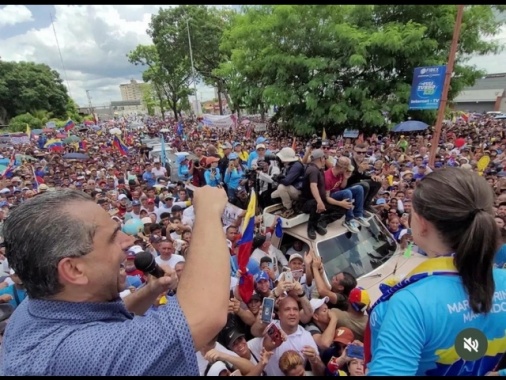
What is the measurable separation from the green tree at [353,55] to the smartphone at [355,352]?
606 inches

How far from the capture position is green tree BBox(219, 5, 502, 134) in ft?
53.0

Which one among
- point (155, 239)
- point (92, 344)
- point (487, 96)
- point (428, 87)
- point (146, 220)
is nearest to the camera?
point (92, 344)

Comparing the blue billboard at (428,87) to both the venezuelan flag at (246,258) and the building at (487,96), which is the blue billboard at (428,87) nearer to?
the venezuelan flag at (246,258)

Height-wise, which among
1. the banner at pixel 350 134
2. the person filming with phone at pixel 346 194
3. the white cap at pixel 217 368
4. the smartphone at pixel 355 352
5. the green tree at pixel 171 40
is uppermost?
the green tree at pixel 171 40

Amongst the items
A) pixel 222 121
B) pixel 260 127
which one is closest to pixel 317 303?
pixel 222 121

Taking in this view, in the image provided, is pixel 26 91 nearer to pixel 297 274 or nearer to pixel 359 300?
pixel 297 274

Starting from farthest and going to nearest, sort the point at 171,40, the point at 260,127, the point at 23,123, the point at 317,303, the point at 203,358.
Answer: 1. the point at 23,123
2. the point at 171,40
3. the point at 260,127
4. the point at 317,303
5. the point at 203,358

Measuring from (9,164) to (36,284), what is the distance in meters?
14.9

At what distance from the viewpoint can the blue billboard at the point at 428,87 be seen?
9438 mm

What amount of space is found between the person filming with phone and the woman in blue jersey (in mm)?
3584

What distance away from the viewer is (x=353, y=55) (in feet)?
51.6

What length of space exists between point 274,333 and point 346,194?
2.56 m

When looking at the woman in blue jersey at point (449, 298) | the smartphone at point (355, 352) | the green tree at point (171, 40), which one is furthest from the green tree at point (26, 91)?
the woman in blue jersey at point (449, 298)

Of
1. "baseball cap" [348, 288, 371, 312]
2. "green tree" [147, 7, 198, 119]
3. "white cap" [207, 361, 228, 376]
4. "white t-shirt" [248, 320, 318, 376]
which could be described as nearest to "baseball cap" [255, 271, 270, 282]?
"white t-shirt" [248, 320, 318, 376]
